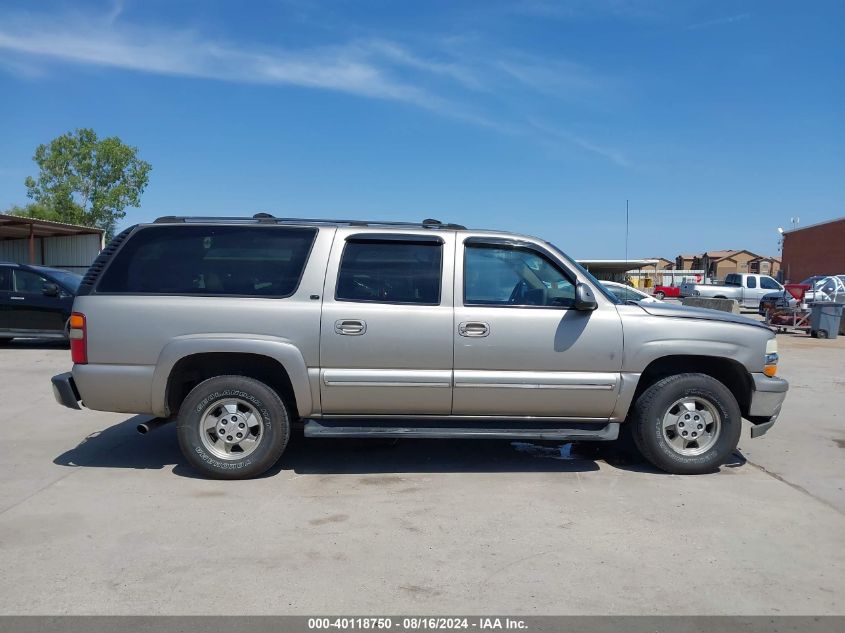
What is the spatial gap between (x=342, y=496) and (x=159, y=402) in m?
1.61

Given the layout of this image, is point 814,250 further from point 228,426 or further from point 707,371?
point 228,426

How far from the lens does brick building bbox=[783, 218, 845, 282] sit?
157ft

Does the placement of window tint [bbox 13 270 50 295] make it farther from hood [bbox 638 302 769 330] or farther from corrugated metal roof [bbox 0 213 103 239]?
hood [bbox 638 302 769 330]

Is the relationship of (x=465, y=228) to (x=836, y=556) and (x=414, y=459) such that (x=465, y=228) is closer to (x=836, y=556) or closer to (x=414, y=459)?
(x=414, y=459)

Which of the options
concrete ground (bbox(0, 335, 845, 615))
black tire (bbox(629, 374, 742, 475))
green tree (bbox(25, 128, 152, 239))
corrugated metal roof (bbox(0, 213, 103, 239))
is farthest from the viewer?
green tree (bbox(25, 128, 152, 239))

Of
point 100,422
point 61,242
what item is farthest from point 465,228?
point 61,242

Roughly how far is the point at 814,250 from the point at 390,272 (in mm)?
55608

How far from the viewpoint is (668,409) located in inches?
213

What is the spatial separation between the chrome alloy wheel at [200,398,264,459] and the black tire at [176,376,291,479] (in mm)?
24

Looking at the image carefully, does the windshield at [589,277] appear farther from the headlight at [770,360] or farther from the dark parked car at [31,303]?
the dark parked car at [31,303]

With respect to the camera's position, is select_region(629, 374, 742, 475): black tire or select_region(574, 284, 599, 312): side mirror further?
select_region(629, 374, 742, 475): black tire

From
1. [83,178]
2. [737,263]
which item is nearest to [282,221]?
[83,178]

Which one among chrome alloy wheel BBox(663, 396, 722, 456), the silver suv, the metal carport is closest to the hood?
the silver suv
